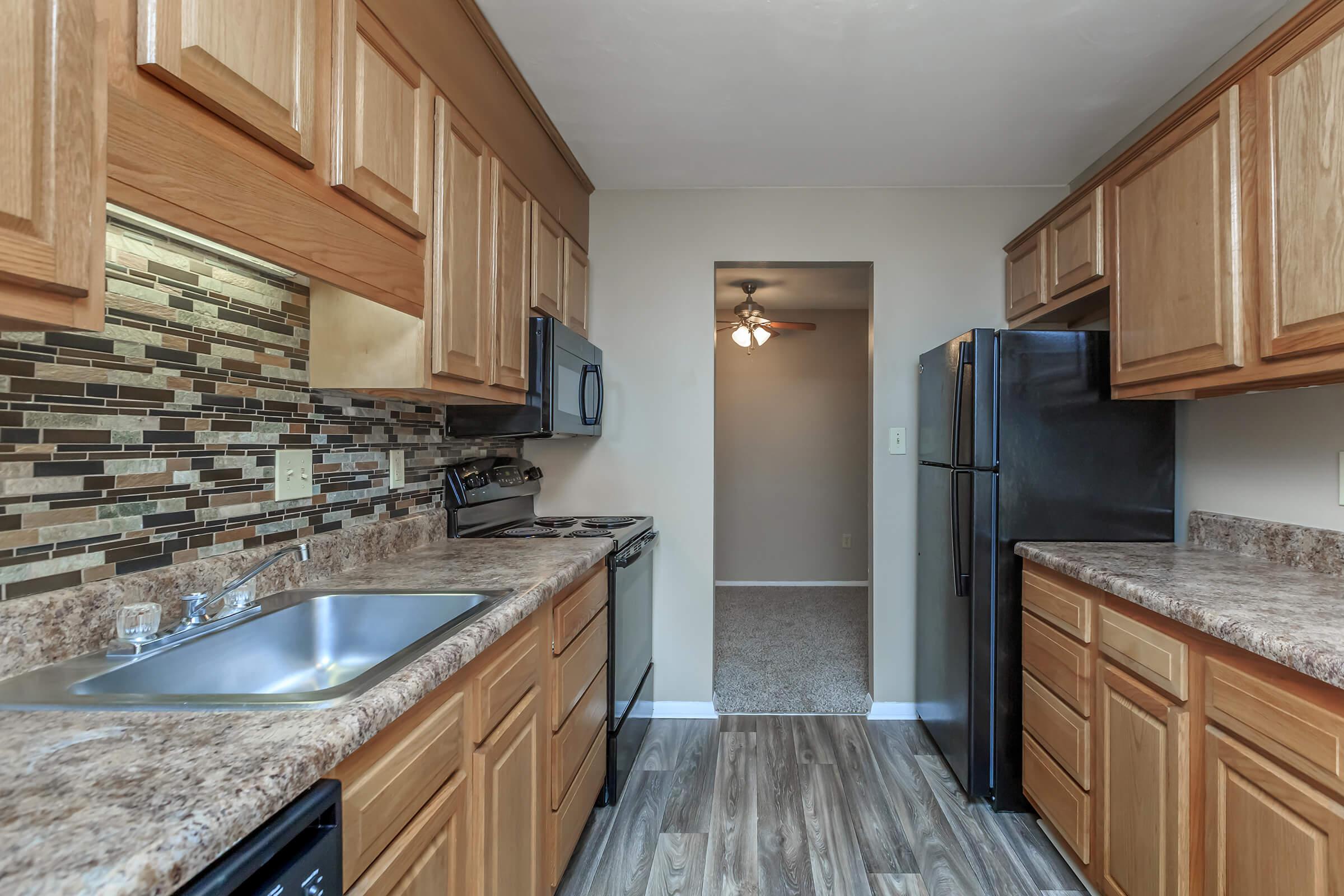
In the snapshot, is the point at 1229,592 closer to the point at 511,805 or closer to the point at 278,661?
the point at 511,805

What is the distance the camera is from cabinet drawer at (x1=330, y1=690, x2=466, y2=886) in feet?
2.57

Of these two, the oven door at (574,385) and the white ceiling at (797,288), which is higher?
the white ceiling at (797,288)

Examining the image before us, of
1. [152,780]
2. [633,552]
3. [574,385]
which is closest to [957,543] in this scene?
[633,552]

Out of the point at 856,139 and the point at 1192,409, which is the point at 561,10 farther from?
the point at 1192,409

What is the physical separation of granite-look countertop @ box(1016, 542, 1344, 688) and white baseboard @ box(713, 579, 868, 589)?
346 centimetres

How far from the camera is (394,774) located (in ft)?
2.90

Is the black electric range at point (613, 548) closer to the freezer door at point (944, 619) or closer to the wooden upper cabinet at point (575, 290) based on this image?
the wooden upper cabinet at point (575, 290)

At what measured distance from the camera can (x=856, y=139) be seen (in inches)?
96.2

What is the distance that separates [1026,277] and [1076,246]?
0.44 meters

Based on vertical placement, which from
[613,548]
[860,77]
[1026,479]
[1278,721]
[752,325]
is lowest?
[1278,721]

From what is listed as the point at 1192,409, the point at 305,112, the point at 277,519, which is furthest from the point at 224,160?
the point at 1192,409

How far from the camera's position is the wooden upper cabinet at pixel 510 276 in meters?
1.87

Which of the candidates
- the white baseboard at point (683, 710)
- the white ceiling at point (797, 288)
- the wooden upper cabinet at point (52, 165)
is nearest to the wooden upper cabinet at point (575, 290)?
the white ceiling at point (797, 288)

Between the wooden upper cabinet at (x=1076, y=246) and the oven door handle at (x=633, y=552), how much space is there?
6.06ft
